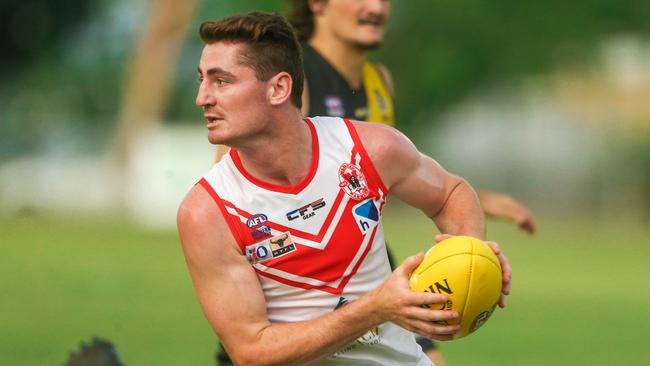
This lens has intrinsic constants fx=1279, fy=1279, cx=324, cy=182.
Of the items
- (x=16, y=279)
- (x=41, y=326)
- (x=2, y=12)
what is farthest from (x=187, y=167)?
(x=41, y=326)

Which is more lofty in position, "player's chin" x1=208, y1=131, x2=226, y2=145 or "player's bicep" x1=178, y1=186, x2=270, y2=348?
"player's chin" x1=208, y1=131, x2=226, y2=145

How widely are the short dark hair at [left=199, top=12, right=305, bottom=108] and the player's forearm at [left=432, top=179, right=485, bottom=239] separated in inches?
34.5

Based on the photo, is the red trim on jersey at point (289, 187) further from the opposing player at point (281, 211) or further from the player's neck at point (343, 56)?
the player's neck at point (343, 56)

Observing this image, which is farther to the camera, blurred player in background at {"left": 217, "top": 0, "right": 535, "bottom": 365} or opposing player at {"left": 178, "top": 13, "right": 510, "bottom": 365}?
blurred player in background at {"left": 217, "top": 0, "right": 535, "bottom": 365}

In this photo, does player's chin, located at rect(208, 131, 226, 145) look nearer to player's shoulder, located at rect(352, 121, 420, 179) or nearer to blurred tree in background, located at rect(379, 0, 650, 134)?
player's shoulder, located at rect(352, 121, 420, 179)

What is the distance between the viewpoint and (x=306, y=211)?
5.16 m

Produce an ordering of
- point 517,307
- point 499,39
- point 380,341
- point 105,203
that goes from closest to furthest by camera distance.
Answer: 1. point 380,341
2. point 517,307
3. point 105,203
4. point 499,39

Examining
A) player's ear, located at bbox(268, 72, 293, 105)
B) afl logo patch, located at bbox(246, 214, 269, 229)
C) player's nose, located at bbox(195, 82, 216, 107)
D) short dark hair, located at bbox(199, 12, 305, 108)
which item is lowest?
afl logo patch, located at bbox(246, 214, 269, 229)

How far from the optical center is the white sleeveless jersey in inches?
201

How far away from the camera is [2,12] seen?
41875 mm

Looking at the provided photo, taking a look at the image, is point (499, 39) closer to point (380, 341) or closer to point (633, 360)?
point (633, 360)

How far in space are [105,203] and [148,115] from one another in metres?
3.13

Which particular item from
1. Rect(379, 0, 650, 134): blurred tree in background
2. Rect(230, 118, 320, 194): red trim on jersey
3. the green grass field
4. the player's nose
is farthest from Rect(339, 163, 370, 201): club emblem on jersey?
Rect(379, 0, 650, 134): blurred tree in background

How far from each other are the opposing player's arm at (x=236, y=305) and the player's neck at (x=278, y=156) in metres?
0.25
